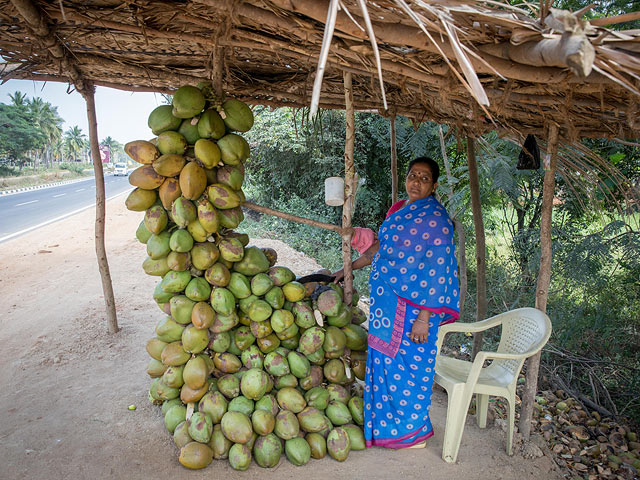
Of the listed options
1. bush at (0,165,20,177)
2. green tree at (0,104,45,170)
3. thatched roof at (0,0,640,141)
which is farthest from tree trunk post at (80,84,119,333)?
green tree at (0,104,45,170)

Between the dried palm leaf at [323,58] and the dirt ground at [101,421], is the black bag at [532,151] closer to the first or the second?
the dirt ground at [101,421]

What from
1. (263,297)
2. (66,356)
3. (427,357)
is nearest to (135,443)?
(263,297)

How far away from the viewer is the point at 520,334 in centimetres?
284

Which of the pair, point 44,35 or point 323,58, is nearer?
point 323,58

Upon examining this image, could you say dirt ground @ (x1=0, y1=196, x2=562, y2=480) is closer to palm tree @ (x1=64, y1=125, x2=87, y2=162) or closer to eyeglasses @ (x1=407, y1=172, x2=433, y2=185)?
eyeglasses @ (x1=407, y1=172, x2=433, y2=185)

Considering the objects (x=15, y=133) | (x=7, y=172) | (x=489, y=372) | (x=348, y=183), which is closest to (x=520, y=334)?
(x=489, y=372)

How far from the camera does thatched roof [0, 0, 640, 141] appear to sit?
133 cm

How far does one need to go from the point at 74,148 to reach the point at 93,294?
71958 millimetres

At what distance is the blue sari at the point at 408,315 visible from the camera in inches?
97.2

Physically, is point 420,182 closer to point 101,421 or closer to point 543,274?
point 543,274

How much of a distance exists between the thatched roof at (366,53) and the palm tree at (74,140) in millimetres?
73697

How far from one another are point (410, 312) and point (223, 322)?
1092 mm

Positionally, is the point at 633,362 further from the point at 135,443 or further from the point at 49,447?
the point at 49,447

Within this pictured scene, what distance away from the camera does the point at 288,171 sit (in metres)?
11.4
